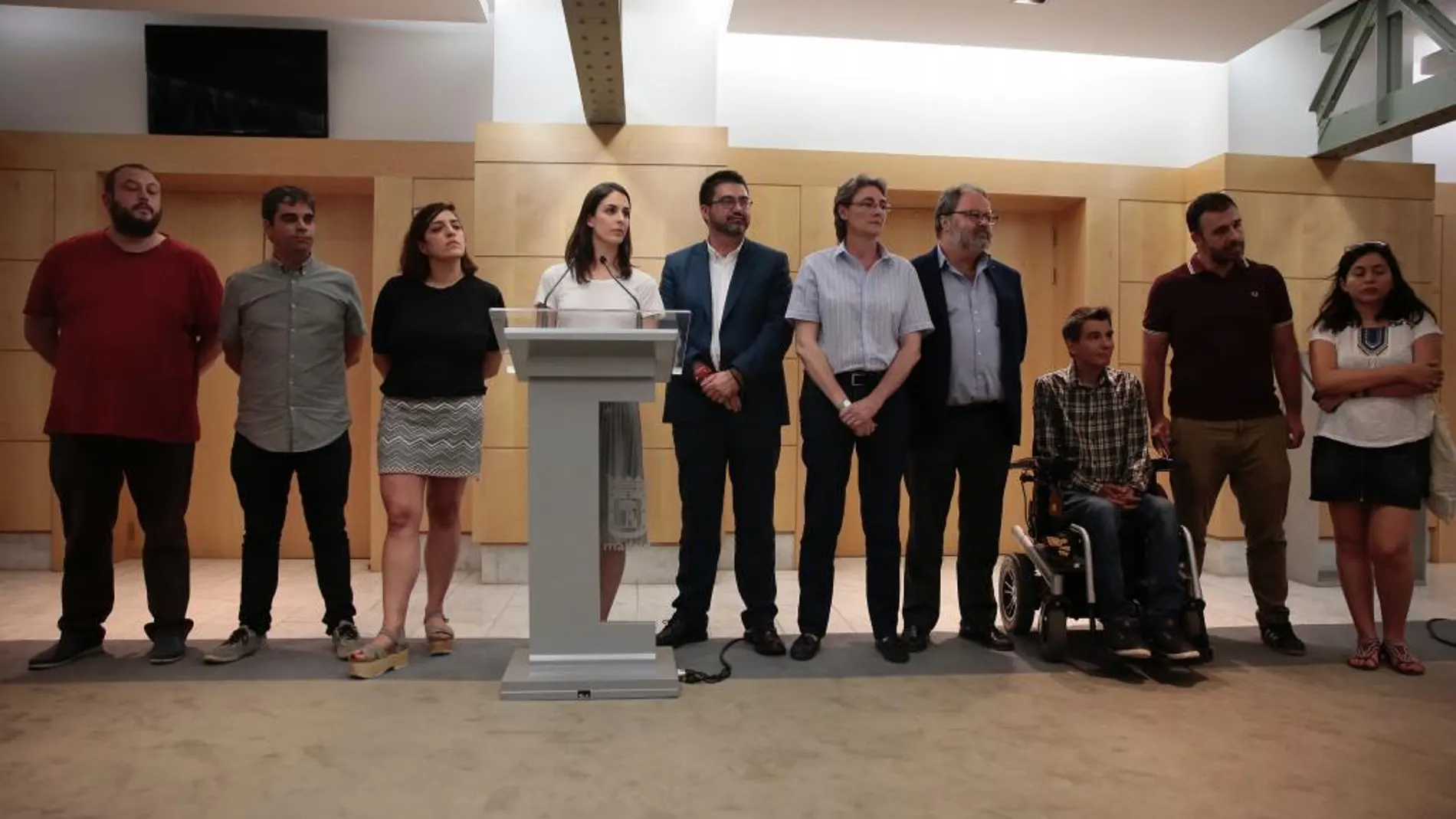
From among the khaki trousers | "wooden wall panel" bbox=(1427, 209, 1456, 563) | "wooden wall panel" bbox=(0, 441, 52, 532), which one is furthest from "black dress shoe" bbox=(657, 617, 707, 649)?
"wooden wall panel" bbox=(1427, 209, 1456, 563)

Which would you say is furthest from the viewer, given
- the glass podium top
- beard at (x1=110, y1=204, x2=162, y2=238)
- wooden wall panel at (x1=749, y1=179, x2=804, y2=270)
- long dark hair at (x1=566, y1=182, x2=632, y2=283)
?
wooden wall panel at (x1=749, y1=179, x2=804, y2=270)

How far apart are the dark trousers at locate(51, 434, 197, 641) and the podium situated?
4.30ft

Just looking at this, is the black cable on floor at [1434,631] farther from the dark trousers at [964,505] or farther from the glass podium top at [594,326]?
the glass podium top at [594,326]

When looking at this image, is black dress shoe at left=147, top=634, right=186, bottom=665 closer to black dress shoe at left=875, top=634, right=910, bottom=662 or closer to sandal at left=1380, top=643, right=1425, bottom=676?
black dress shoe at left=875, top=634, right=910, bottom=662

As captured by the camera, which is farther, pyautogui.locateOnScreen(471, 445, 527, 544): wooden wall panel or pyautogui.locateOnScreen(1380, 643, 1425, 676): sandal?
pyautogui.locateOnScreen(471, 445, 527, 544): wooden wall panel

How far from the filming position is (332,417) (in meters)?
3.26

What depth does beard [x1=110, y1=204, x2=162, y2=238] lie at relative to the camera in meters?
3.12

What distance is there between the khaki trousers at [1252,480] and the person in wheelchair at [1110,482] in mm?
216

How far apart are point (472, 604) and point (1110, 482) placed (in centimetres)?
287

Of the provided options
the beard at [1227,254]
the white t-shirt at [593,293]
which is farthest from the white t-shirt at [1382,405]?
the white t-shirt at [593,293]

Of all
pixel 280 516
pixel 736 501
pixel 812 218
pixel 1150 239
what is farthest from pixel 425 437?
pixel 1150 239

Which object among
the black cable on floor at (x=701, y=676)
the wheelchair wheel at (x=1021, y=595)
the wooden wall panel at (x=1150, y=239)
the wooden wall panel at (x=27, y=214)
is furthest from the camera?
the wooden wall panel at (x=1150, y=239)

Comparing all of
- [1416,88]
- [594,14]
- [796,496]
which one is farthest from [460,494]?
[1416,88]

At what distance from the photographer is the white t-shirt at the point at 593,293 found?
3.17 m
